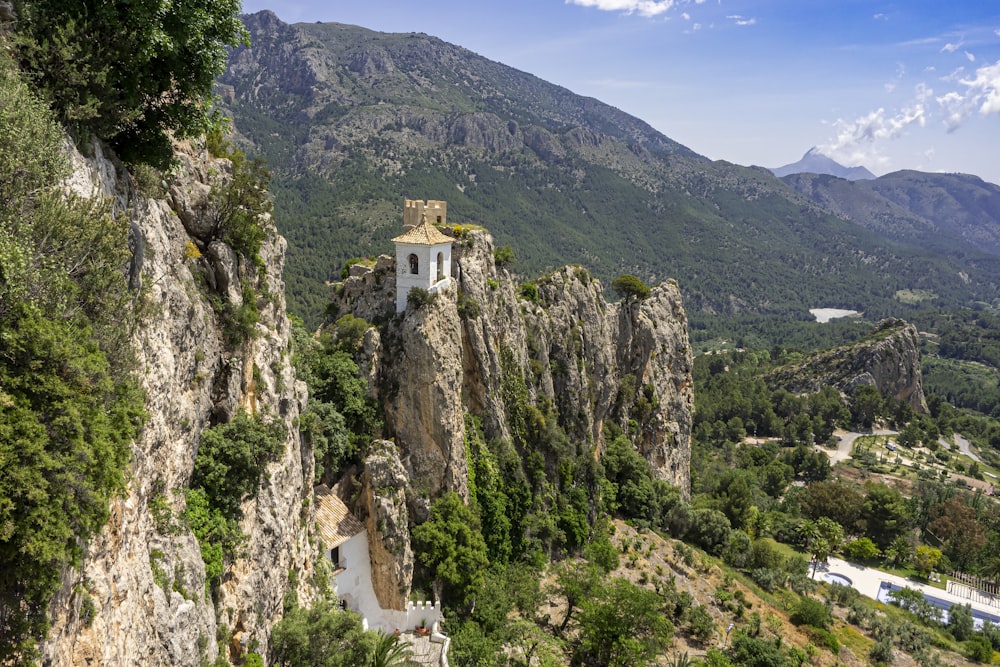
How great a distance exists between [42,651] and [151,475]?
6310mm

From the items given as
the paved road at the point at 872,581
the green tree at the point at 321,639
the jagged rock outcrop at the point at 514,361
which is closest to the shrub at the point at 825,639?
the jagged rock outcrop at the point at 514,361

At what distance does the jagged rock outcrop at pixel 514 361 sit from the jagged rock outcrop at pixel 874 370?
111 m

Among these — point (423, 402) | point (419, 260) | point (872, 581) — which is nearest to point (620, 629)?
point (423, 402)

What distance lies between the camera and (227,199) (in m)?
23.3

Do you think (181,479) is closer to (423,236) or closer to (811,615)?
(423,236)

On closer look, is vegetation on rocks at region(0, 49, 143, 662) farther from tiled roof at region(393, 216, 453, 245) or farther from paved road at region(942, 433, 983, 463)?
paved road at region(942, 433, 983, 463)

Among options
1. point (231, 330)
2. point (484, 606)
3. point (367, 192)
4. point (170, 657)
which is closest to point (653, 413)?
point (484, 606)

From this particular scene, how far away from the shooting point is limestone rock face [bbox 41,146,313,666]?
44.2ft

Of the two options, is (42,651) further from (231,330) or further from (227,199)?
(227,199)

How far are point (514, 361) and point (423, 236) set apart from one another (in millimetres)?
16081

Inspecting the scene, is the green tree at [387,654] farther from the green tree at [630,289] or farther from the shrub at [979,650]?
the shrub at [979,650]

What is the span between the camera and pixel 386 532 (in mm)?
32250

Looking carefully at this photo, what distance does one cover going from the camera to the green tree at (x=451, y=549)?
3491 centimetres

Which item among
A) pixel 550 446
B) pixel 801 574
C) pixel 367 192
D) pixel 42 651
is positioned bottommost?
pixel 801 574
